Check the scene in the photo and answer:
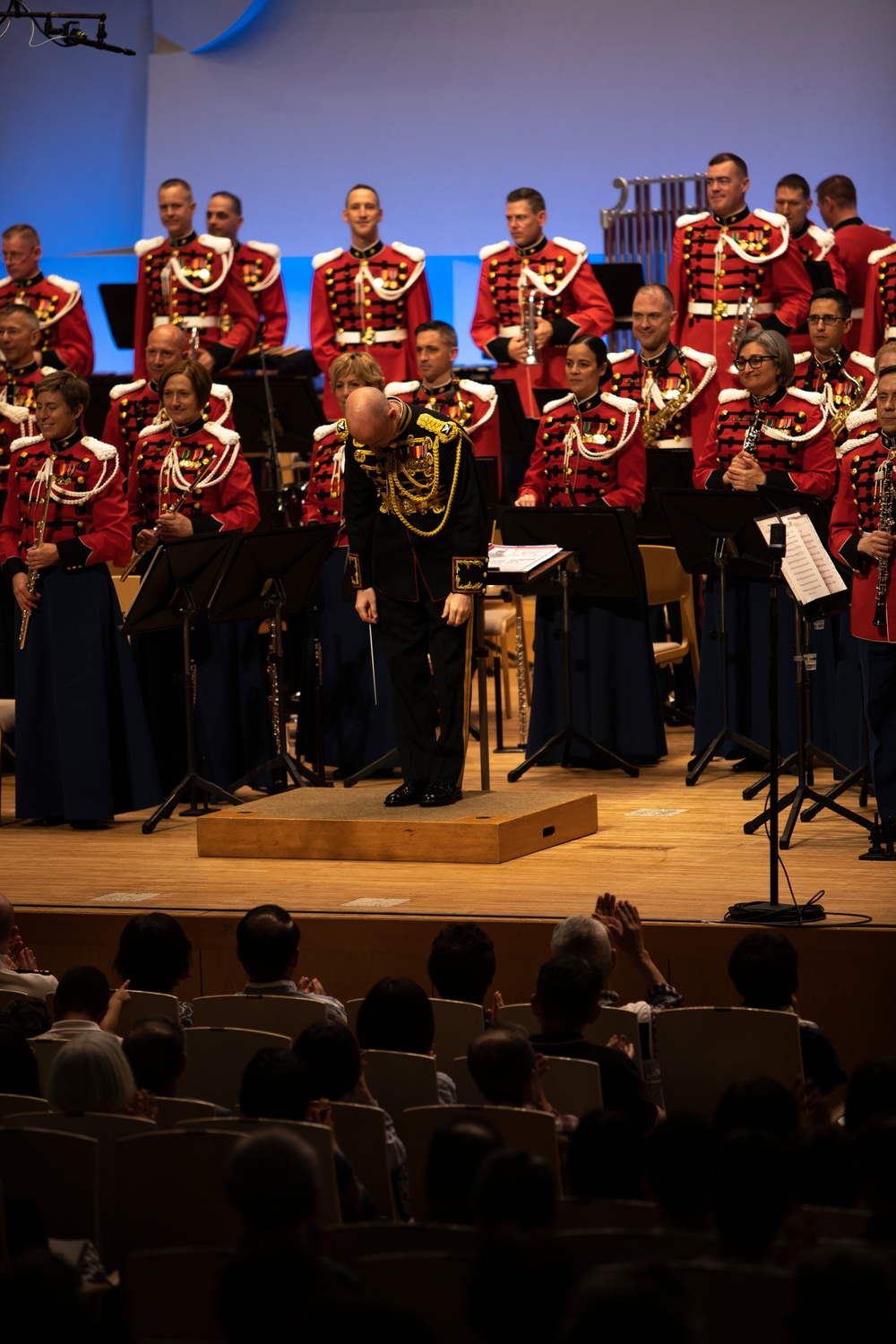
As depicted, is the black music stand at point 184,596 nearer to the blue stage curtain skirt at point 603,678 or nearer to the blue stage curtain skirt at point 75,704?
the blue stage curtain skirt at point 75,704

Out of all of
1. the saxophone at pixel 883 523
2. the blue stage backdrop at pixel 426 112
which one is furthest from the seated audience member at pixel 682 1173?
the blue stage backdrop at pixel 426 112

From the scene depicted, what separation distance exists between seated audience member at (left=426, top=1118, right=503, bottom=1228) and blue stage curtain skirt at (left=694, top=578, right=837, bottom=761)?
4559 mm

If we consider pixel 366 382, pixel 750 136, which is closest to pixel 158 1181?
pixel 366 382

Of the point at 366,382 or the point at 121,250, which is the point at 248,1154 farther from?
the point at 121,250

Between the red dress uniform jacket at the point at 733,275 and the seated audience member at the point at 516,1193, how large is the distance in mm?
7020

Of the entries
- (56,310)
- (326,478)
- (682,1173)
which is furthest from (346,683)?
(682,1173)

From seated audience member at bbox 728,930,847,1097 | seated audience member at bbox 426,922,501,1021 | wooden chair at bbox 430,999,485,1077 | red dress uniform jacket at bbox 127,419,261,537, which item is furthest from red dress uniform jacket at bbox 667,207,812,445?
wooden chair at bbox 430,999,485,1077

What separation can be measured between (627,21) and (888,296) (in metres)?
4.22

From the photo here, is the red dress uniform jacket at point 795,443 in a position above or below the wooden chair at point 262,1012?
above

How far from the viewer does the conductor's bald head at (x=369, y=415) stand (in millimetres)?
6004

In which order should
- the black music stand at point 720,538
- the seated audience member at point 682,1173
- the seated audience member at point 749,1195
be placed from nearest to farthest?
the seated audience member at point 749,1195 → the seated audience member at point 682,1173 → the black music stand at point 720,538

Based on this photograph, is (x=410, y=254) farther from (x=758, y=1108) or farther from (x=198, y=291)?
(x=758, y=1108)

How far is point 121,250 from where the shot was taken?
12.9 metres

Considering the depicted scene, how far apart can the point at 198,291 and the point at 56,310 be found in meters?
0.84
